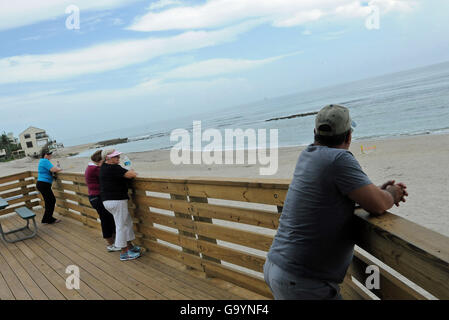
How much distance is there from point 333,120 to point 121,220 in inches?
141

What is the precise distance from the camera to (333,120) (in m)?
1.70

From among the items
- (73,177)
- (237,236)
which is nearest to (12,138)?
(73,177)

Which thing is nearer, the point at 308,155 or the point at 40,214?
the point at 308,155

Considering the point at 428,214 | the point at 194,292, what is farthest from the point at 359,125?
the point at 194,292

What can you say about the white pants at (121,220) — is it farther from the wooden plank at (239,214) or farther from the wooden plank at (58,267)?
the wooden plank at (239,214)

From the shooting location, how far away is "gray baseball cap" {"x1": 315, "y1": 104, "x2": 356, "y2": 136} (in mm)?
1684

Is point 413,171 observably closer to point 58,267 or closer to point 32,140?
point 58,267

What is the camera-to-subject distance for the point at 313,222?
1.61 m

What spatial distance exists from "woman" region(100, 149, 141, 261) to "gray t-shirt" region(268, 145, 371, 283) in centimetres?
315

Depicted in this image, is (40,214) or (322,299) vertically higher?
(322,299)

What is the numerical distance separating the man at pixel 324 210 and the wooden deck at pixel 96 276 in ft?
5.75

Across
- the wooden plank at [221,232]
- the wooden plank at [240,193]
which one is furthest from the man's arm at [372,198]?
the wooden plank at [221,232]
